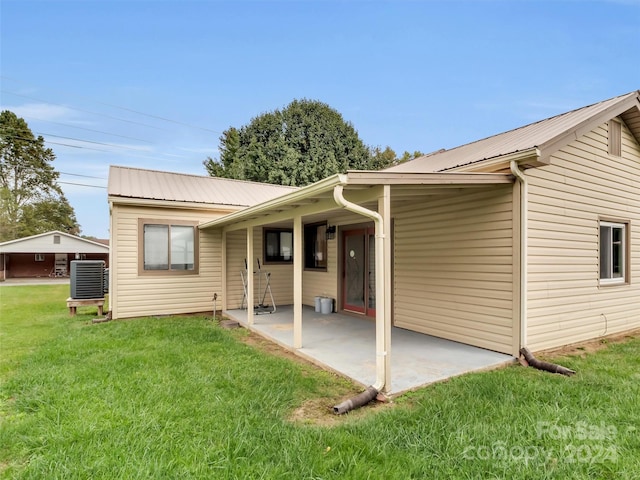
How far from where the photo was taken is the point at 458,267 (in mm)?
5512

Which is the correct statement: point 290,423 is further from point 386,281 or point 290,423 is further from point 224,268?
point 224,268

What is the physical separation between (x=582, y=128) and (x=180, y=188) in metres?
8.77

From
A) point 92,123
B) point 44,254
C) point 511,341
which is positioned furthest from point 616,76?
point 44,254

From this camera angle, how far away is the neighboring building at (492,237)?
14.8 feet

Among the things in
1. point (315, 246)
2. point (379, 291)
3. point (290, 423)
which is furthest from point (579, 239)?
point (315, 246)

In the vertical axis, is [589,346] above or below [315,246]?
below

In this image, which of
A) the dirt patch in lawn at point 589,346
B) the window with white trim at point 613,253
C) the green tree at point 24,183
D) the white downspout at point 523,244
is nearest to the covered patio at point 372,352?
the white downspout at point 523,244

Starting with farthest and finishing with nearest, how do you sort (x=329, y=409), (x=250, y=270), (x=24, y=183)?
(x=24, y=183) < (x=250, y=270) < (x=329, y=409)

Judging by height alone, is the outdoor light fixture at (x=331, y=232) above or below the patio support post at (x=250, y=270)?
above

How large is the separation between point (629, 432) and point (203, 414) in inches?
136

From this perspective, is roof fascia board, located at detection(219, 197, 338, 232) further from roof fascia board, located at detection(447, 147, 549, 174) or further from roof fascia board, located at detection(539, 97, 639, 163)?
roof fascia board, located at detection(539, 97, 639, 163)

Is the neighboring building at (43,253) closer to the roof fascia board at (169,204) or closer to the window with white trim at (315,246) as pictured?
the roof fascia board at (169,204)

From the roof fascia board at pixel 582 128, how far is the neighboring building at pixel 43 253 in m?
27.7

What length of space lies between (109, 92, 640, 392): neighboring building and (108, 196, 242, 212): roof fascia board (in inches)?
1.8
